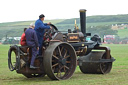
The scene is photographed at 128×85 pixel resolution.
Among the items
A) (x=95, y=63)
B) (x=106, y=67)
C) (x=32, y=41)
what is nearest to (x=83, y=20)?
(x=95, y=63)

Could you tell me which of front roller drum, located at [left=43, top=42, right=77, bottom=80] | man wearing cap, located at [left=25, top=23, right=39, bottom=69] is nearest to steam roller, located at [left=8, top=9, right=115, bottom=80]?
front roller drum, located at [left=43, top=42, right=77, bottom=80]

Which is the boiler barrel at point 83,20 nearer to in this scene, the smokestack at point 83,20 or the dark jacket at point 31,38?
the smokestack at point 83,20

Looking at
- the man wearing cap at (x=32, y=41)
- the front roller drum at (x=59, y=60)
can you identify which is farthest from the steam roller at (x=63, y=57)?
the man wearing cap at (x=32, y=41)

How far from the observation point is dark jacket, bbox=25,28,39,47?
986cm

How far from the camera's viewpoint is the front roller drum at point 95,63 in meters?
11.8

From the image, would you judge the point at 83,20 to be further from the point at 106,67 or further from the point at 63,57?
the point at 63,57

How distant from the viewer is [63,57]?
1051cm

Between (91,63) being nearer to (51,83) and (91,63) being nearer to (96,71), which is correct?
(96,71)

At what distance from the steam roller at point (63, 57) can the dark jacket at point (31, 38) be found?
0.18 metres

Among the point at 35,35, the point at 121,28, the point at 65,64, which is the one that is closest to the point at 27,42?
the point at 35,35

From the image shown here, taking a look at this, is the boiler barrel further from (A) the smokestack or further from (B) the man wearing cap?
(B) the man wearing cap

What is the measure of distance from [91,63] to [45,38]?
2.35 m

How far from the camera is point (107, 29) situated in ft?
383

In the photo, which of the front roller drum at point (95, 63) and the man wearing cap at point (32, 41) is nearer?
the man wearing cap at point (32, 41)
